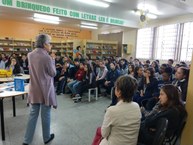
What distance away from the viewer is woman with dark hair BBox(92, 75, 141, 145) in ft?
4.13

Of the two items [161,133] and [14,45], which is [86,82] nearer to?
[161,133]

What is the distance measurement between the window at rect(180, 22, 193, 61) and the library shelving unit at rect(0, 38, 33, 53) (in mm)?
7965

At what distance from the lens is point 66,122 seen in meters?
3.09

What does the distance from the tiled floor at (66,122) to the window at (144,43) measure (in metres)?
4.92

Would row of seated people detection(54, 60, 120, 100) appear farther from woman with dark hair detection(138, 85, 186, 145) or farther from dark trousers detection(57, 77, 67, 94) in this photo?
woman with dark hair detection(138, 85, 186, 145)

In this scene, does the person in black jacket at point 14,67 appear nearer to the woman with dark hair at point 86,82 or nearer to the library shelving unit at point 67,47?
the woman with dark hair at point 86,82

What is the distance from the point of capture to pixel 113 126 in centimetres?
128

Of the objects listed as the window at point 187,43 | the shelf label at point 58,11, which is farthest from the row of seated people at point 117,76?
the window at point 187,43

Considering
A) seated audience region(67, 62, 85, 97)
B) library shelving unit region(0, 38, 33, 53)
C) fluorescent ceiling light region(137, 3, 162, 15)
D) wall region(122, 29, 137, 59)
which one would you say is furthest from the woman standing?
library shelving unit region(0, 38, 33, 53)

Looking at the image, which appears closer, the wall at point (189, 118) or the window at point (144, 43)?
the wall at point (189, 118)

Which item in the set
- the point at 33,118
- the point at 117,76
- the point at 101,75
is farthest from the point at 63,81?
the point at 33,118

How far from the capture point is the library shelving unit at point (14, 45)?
29.0ft

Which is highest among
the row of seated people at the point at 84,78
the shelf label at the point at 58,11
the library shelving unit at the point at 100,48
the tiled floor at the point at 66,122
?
the shelf label at the point at 58,11

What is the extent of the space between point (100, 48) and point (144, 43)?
2682 mm
